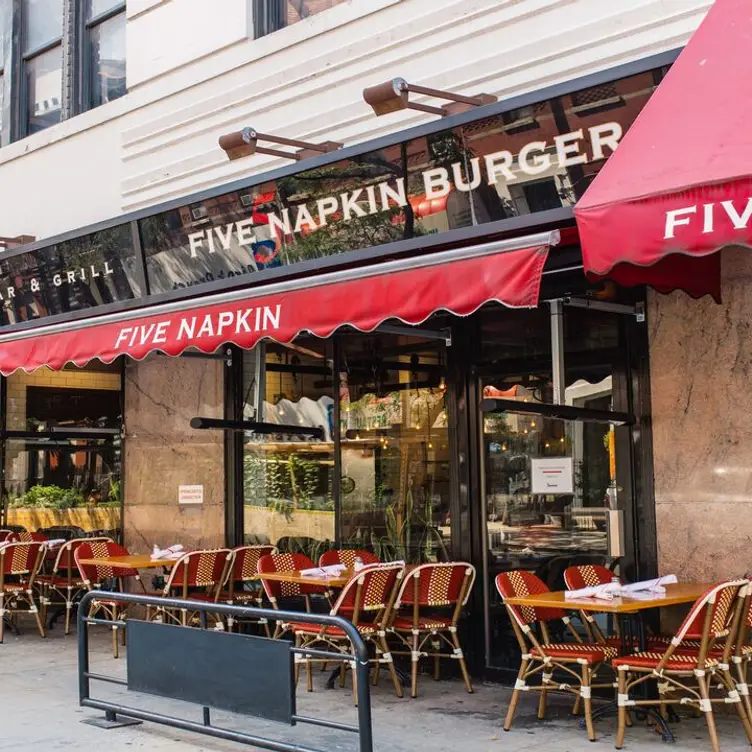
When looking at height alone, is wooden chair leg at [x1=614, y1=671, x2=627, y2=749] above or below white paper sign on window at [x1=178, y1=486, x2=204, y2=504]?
below

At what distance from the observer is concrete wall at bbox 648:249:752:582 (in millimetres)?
7484

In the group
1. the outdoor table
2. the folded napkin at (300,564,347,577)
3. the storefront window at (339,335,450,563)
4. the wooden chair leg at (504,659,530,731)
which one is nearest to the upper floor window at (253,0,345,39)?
the storefront window at (339,335,450,563)

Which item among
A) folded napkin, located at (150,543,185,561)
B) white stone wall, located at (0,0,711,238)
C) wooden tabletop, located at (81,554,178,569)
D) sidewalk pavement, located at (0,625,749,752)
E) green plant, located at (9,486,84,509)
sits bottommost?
sidewalk pavement, located at (0,625,749,752)

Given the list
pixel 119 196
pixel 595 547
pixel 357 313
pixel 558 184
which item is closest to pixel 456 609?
pixel 595 547

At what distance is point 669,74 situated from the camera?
21.4ft

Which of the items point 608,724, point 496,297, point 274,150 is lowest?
point 608,724

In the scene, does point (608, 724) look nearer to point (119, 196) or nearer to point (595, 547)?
point (595, 547)

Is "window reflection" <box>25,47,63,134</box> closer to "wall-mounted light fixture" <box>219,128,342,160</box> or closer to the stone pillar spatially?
the stone pillar

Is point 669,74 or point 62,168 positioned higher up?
point 62,168

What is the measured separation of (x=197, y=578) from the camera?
386 inches

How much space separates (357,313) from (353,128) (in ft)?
10.9

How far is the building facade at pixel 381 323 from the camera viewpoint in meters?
7.71

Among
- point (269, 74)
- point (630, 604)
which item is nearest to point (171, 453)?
point (269, 74)

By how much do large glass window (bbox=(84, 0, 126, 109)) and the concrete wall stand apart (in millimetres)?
7730
